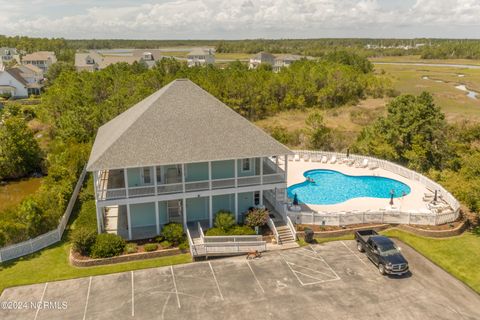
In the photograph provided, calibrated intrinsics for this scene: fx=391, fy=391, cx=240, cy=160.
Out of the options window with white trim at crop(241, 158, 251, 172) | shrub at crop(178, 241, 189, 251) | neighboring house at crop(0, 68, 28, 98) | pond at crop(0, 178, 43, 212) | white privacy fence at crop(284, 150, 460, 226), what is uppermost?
neighboring house at crop(0, 68, 28, 98)

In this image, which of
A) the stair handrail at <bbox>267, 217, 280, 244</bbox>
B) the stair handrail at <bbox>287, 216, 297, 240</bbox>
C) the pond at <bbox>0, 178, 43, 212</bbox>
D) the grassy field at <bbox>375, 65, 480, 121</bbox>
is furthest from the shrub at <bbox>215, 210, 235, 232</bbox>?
the grassy field at <bbox>375, 65, 480, 121</bbox>

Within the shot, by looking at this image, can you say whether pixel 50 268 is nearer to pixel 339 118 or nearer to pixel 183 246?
pixel 183 246

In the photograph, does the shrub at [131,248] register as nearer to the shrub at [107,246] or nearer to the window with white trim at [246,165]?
the shrub at [107,246]

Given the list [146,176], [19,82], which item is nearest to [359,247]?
[146,176]

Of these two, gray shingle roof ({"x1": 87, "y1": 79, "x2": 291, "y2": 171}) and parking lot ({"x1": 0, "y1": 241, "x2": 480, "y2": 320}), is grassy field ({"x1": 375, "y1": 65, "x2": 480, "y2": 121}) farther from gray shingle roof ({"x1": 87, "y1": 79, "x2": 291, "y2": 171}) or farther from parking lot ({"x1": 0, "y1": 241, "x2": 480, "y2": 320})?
parking lot ({"x1": 0, "y1": 241, "x2": 480, "y2": 320})

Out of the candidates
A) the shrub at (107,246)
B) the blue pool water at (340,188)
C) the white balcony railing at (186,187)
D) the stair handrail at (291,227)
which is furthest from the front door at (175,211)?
the blue pool water at (340,188)

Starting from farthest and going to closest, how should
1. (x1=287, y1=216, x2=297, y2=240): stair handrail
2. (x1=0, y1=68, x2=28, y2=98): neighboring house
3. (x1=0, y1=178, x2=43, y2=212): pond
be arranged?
(x1=0, y1=68, x2=28, y2=98): neighboring house
(x1=0, y1=178, x2=43, y2=212): pond
(x1=287, y1=216, x2=297, y2=240): stair handrail
